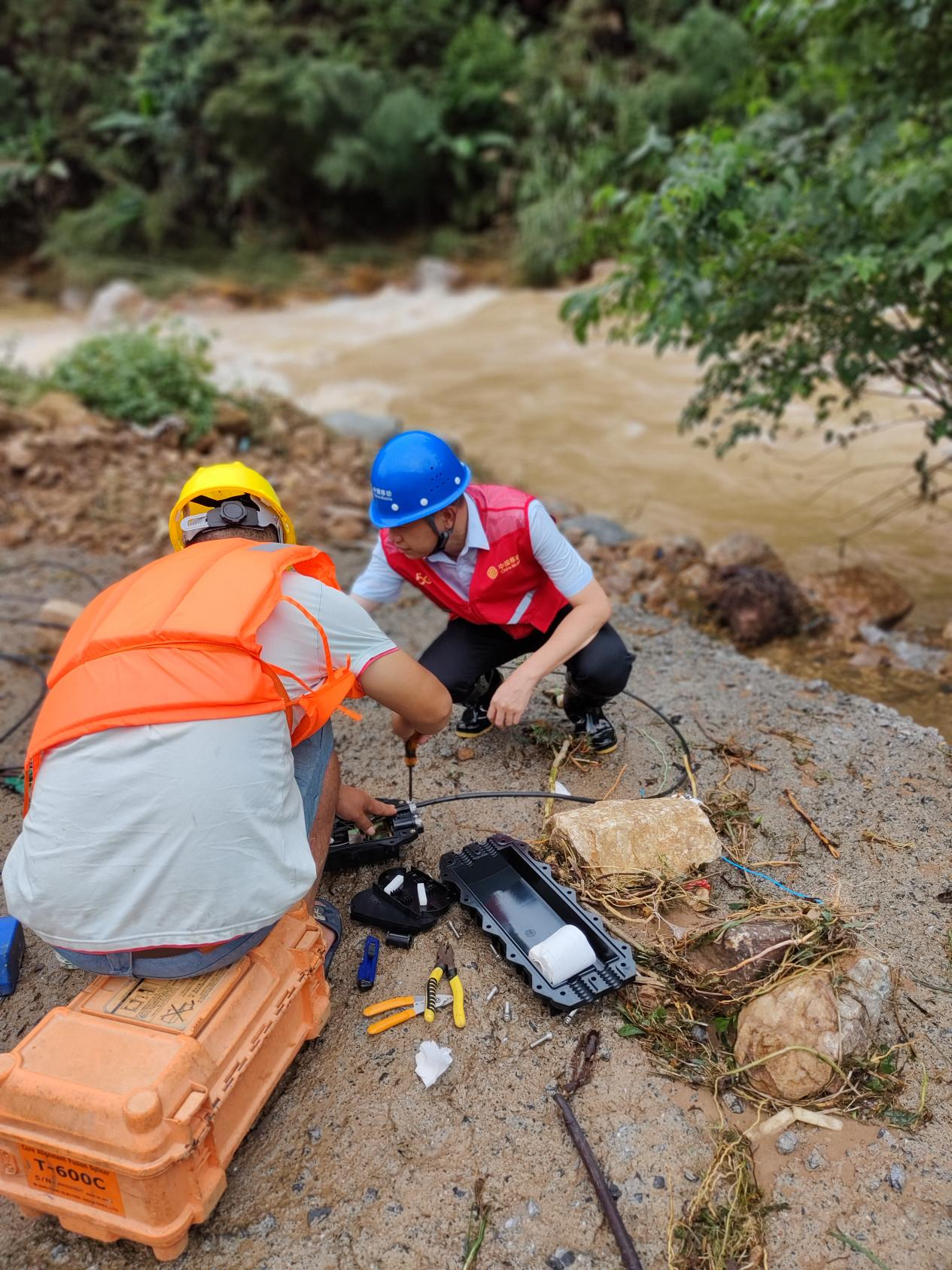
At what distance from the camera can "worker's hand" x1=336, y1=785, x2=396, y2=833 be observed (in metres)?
2.62

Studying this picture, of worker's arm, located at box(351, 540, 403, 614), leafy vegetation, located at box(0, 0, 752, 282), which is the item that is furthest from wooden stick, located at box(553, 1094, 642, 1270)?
leafy vegetation, located at box(0, 0, 752, 282)

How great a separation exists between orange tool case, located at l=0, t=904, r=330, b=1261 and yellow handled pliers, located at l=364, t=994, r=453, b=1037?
0.37 m

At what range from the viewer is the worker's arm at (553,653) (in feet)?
8.38

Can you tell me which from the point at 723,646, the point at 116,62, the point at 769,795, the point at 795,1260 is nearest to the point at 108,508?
the point at 723,646

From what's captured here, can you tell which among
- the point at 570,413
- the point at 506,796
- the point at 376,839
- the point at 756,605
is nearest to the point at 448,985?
the point at 376,839

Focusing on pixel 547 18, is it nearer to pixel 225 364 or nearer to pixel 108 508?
pixel 225 364

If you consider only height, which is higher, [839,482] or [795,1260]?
[795,1260]

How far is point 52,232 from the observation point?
52.8ft

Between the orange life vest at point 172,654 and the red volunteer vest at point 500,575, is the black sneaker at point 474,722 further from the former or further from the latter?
the orange life vest at point 172,654

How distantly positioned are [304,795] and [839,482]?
5939 mm

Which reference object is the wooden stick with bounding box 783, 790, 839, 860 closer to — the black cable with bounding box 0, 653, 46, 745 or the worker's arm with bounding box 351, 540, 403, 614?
the worker's arm with bounding box 351, 540, 403, 614

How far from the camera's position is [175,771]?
163 cm

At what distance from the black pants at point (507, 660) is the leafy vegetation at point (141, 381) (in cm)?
425

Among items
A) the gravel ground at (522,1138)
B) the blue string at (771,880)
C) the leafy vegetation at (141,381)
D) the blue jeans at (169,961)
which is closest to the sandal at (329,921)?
the gravel ground at (522,1138)
